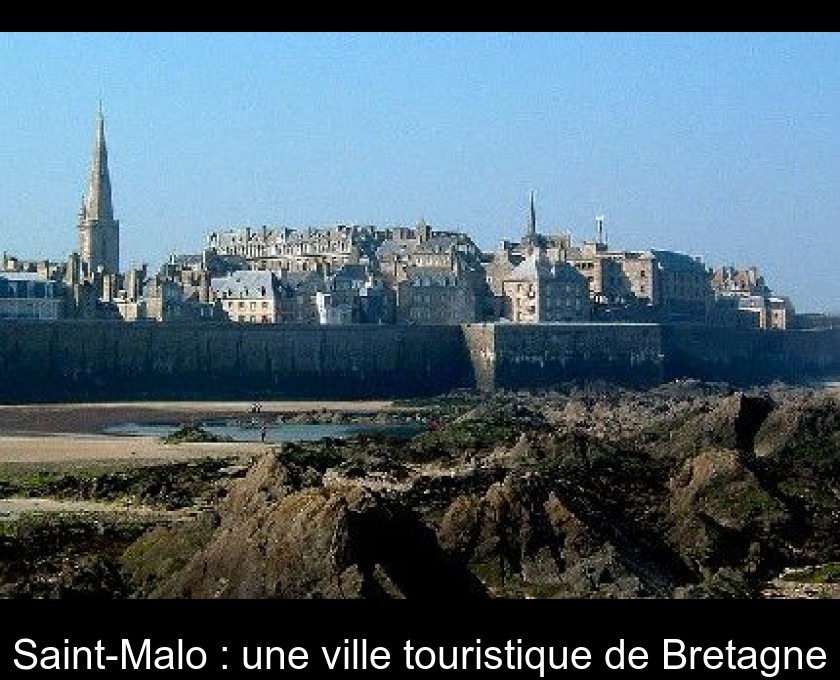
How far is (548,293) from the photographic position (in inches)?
3258

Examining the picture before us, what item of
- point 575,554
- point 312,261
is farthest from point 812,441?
point 312,261

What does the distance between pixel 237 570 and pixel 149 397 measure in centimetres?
4774

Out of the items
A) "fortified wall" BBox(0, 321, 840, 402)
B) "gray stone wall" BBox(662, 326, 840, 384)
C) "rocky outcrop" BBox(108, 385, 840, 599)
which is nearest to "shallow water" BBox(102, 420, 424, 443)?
"rocky outcrop" BBox(108, 385, 840, 599)

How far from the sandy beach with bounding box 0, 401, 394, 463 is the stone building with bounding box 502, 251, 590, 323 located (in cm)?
2184

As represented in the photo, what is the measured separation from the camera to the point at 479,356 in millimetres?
70750

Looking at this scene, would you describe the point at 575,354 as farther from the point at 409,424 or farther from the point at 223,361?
the point at 409,424

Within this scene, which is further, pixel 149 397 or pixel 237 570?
pixel 149 397

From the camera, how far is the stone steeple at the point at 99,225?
9475 centimetres

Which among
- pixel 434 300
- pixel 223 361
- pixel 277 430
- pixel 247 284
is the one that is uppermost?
pixel 247 284

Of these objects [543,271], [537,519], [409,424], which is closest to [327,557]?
[537,519]

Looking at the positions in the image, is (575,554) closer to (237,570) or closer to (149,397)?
(237,570)

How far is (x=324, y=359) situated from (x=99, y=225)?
32.2 m

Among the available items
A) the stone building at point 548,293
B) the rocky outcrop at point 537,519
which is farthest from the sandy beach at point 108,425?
the stone building at point 548,293

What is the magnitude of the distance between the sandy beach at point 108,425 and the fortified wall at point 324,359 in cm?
285
